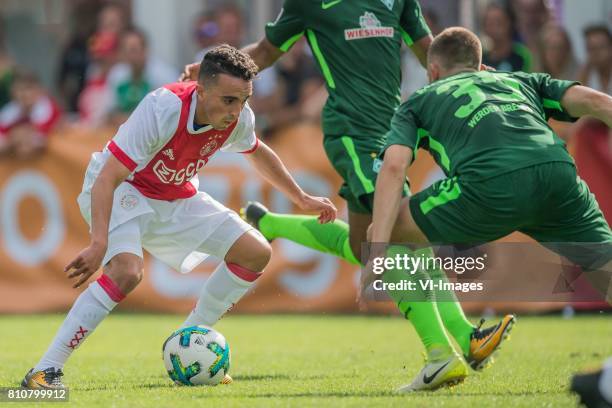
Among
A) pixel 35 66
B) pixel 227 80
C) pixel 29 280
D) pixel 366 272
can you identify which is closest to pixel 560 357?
pixel 366 272

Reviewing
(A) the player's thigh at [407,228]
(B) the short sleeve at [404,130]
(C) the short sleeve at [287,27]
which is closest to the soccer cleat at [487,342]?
(A) the player's thigh at [407,228]

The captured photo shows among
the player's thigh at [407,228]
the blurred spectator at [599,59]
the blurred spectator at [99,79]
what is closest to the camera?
the player's thigh at [407,228]

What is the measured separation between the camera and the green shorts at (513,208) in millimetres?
5438

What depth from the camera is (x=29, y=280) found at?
38.9ft

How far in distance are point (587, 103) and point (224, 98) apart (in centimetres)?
186

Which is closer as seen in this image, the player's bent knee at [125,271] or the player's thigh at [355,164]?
the player's bent knee at [125,271]

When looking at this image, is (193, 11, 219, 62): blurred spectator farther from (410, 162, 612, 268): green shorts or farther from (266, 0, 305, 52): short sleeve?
(410, 162, 612, 268): green shorts

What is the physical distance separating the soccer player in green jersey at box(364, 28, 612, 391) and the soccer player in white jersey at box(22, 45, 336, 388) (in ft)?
3.46

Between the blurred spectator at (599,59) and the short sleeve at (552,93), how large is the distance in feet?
18.5

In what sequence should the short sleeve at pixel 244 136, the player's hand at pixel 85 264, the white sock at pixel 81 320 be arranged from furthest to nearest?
1. the short sleeve at pixel 244 136
2. the white sock at pixel 81 320
3. the player's hand at pixel 85 264

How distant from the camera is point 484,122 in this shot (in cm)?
558

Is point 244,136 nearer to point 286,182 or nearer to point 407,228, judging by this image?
point 286,182

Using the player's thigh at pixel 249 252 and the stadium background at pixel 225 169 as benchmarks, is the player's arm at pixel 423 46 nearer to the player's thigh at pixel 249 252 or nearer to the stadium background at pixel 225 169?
the player's thigh at pixel 249 252

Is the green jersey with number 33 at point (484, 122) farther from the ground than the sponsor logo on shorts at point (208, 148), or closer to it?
farther from the ground
